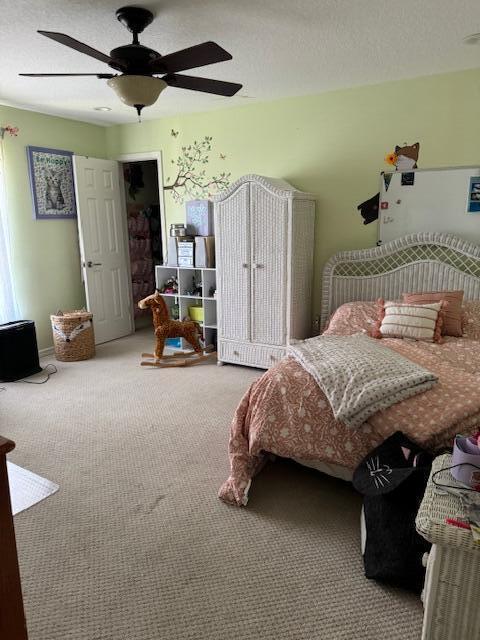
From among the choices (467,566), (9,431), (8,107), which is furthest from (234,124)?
(467,566)

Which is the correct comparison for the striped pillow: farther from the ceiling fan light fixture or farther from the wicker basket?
the wicker basket

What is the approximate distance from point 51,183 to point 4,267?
1072mm

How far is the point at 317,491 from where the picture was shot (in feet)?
7.64

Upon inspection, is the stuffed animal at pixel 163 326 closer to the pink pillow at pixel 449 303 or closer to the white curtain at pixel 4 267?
the white curtain at pixel 4 267

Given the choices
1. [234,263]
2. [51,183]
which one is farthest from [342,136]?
[51,183]

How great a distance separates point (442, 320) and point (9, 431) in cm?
313

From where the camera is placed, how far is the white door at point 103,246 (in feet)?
16.0

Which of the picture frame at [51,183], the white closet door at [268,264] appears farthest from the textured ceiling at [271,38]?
the white closet door at [268,264]

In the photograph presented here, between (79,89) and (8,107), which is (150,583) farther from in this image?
(8,107)

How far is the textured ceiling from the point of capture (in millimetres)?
2303

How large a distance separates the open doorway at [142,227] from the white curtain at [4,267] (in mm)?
1569

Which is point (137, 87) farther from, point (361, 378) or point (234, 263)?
point (234, 263)

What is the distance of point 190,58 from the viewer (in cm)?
209

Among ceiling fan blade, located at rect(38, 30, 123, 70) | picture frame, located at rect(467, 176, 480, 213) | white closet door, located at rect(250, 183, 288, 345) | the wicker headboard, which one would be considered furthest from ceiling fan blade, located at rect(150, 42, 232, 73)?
picture frame, located at rect(467, 176, 480, 213)
